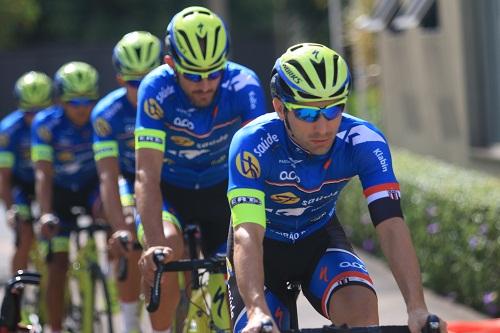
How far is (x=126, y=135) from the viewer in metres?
8.46

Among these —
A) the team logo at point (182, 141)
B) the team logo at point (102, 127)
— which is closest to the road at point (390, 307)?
the team logo at point (102, 127)

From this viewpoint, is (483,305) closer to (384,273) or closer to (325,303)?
(384,273)

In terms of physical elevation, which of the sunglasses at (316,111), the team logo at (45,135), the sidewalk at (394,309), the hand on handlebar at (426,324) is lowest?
the sidewalk at (394,309)

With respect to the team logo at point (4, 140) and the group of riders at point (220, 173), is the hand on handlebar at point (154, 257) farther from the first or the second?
the team logo at point (4, 140)

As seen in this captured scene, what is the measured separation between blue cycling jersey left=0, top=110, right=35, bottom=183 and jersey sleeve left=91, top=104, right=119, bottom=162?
106 inches

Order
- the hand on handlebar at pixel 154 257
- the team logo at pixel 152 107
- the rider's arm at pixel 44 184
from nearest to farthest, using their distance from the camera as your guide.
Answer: the hand on handlebar at pixel 154 257 → the team logo at pixel 152 107 → the rider's arm at pixel 44 184

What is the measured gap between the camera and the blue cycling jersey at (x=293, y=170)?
509cm

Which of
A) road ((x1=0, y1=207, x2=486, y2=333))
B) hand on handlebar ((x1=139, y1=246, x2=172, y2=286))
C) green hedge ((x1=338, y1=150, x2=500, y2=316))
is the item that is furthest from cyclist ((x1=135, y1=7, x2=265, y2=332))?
green hedge ((x1=338, y1=150, x2=500, y2=316))

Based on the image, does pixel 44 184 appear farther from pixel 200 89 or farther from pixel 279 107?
pixel 279 107

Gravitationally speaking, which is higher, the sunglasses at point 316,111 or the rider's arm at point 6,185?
the rider's arm at point 6,185

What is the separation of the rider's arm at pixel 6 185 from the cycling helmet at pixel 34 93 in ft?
2.01

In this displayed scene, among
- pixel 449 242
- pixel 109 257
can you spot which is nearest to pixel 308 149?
pixel 109 257

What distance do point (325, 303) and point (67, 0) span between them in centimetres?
3830

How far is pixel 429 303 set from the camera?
1048 cm
